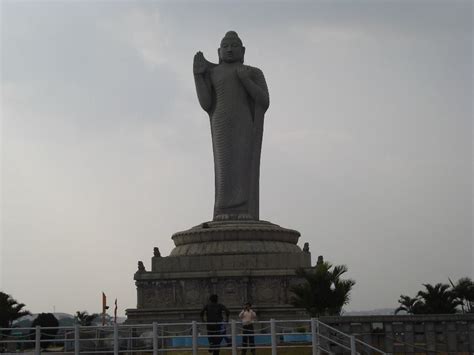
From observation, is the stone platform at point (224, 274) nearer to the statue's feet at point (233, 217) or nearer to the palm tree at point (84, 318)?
the statue's feet at point (233, 217)

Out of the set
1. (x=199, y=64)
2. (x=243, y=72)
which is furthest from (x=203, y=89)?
(x=243, y=72)

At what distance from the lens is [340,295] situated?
2036 cm

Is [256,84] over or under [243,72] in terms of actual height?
under

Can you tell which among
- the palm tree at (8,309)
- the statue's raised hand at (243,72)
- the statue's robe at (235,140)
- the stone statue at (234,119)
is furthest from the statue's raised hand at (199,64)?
the palm tree at (8,309)

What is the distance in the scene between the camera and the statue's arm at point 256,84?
3038 centimetres

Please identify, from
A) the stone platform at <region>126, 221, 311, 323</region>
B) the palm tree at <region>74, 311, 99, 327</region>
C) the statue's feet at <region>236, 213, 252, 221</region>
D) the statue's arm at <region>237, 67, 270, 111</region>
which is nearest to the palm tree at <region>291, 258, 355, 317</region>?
the stone platform at <region>126, 221, 311, 323</region>

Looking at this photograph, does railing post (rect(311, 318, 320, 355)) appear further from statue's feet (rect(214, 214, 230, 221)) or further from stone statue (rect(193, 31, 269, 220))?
stone statue (rect(193, 31, 269, 220))

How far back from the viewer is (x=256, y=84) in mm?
30688

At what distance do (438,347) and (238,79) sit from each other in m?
18.6

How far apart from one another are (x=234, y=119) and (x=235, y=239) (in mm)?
5562

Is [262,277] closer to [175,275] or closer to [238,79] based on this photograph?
[175,275]

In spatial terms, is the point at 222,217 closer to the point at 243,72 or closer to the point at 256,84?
the point at 256,84

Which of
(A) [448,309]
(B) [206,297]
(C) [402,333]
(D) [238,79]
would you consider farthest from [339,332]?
(D) [238,79]

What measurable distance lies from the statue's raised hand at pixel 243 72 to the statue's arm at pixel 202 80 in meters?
1.30
